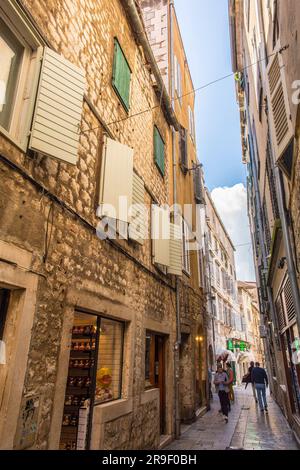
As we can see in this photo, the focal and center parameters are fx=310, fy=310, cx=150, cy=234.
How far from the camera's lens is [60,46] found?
4340mm

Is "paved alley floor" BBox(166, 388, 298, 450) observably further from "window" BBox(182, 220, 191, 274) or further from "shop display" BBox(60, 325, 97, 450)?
"window" BBox(182, 220, 191, 274)

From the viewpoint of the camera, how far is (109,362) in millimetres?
5219

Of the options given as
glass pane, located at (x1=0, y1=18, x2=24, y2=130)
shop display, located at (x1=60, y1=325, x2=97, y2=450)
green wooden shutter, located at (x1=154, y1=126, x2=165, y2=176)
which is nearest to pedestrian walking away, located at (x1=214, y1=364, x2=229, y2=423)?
shop display, located at (x1=60, y1=325, x2=97, y2=450)

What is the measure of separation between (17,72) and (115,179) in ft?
7.16

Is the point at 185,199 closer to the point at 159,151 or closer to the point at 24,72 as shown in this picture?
the point at 159,151

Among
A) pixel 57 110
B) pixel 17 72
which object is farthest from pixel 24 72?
pixel 57 110

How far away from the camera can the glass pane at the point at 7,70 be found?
134 inches

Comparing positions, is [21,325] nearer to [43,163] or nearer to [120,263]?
[43,163]

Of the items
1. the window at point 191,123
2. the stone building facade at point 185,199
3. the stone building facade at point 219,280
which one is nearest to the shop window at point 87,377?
the stone building facade at point 185,199

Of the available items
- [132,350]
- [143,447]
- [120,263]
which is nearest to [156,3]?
[120,263]

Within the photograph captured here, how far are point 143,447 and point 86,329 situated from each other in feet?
8.78

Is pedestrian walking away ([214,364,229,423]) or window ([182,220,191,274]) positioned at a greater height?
window ([182,220,191,274])

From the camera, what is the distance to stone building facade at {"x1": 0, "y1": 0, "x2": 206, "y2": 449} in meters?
3.15

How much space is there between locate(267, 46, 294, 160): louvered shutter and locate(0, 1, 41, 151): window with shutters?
336cm
